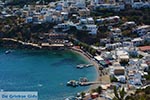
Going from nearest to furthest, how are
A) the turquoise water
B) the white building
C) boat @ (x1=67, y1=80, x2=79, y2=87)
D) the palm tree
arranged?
the palm tree
the turquoise water
boat @ (x1=67, y1=80, x2=79, y2=87)
the white building

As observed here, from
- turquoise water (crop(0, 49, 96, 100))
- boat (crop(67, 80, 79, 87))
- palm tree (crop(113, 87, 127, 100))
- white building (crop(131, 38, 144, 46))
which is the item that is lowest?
turquoise water (crop(0, 49, 96, 100))

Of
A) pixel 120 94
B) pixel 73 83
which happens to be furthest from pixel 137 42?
pixel 120 94

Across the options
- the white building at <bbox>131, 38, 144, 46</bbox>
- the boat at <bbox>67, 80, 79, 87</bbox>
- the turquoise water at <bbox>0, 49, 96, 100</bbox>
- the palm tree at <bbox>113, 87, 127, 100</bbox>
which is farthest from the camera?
the white building at <bbox>131, 38, 144, 46</bbox>

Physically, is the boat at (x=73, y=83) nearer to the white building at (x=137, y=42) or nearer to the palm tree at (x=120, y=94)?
the palm tree at (x=120, y=94)

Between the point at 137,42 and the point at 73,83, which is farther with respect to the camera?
the point at 137,42

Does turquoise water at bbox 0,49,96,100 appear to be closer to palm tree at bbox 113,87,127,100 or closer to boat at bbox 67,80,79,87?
boat at bbox 67,80,79,87

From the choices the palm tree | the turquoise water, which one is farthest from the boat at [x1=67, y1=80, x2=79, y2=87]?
the palm tree

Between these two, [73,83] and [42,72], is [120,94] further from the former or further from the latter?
[42,72]

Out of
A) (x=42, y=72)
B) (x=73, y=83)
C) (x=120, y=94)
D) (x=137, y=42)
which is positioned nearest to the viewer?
(x=120, y=94)

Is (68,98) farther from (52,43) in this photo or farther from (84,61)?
(52,43)

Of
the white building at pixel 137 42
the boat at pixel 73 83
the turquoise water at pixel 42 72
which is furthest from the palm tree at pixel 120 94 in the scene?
the white building at pixel 137 42
